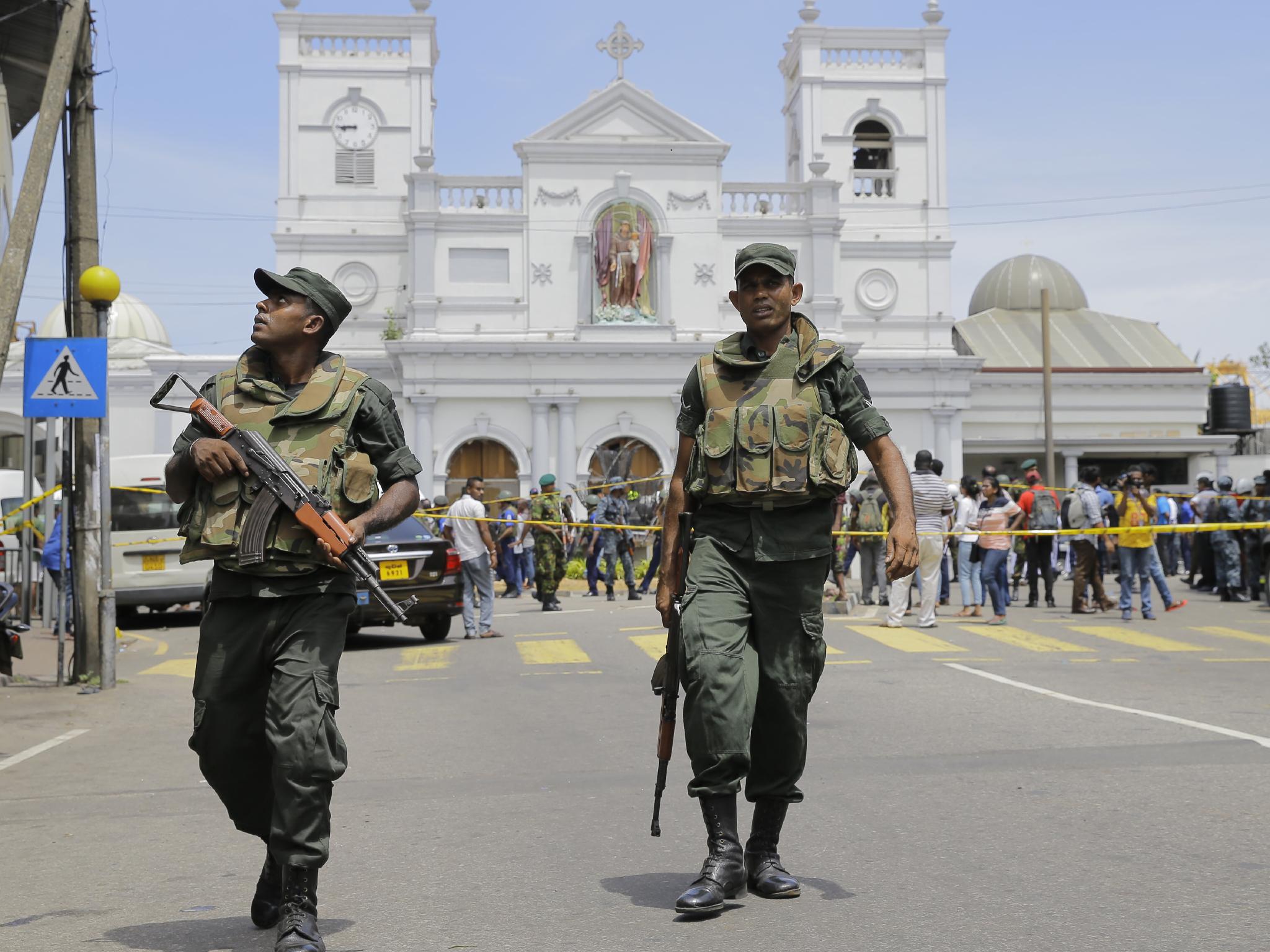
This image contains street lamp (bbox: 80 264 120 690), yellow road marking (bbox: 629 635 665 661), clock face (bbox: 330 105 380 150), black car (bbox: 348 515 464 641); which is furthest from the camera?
clock face (bbox: 330 105 380 150)

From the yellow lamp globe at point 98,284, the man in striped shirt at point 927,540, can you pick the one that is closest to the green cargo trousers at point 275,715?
the yellow lamp globe at point 98,284

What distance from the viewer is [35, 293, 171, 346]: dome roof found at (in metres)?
69.1

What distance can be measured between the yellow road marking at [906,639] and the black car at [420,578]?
14.4 ft

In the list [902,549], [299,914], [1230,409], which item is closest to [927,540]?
[902,549]

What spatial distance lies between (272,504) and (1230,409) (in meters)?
59.4

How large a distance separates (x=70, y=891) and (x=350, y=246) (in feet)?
143

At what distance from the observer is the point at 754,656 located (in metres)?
4.86

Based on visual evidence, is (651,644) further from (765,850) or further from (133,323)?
(133,323)

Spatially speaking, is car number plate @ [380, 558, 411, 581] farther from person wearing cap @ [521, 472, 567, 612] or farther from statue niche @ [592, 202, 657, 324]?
statue niche @ [592, 202, 657, 324]

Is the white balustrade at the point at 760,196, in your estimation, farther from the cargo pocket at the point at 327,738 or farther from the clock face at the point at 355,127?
the cargo pocket at the point at 327,738

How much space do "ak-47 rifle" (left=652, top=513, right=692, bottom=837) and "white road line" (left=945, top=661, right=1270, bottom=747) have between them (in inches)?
162

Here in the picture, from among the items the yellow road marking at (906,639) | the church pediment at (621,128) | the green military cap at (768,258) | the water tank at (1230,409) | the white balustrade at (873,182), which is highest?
the church pediment at (621,128)

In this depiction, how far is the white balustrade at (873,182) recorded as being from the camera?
49.6m

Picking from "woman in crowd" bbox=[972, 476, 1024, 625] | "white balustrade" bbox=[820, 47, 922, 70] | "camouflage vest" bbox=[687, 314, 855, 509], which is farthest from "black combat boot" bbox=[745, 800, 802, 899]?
"white balustrade" bbox=[820, 47, 922, 70]
